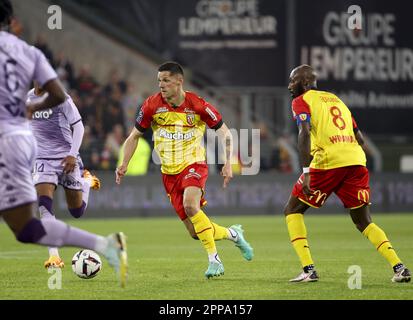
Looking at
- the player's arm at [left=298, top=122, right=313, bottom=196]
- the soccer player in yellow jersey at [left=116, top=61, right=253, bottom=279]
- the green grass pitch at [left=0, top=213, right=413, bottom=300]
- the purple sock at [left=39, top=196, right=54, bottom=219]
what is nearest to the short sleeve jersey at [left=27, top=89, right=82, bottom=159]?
the purple sock at [left=39, top=196, right=54, bottom=219]

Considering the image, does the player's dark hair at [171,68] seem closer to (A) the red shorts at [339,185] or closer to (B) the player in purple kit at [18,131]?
(A) the red shorts at [339,185]

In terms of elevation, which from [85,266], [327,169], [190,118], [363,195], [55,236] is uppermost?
[190,118]

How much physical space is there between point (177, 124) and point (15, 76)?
358 centimetres

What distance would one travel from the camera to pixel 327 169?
1015 centimetres

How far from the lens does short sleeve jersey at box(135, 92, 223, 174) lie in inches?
436

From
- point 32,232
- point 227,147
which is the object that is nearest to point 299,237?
point 227,147

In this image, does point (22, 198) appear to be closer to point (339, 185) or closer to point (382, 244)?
point (339, 185)

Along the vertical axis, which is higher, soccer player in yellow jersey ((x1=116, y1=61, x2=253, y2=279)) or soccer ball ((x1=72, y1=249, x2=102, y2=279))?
soccer player in yellow jersey ((x1=116, y1=61, x2=253, y2=279))

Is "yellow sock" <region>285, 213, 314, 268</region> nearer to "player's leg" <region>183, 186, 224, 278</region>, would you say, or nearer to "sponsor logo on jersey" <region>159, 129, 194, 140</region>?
"player's leg" <region>183, 186, 224, 278</region>

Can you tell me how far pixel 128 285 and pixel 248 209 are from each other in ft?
46.2

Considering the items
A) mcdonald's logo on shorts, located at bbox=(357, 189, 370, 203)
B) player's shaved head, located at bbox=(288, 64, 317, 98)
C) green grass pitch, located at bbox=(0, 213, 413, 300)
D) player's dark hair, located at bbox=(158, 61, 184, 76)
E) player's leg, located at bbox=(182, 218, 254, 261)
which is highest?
player's dark hair, located at bbox=(158, 61, 184, 76)

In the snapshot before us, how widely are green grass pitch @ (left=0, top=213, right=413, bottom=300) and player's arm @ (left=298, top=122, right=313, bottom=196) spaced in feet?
3.28
